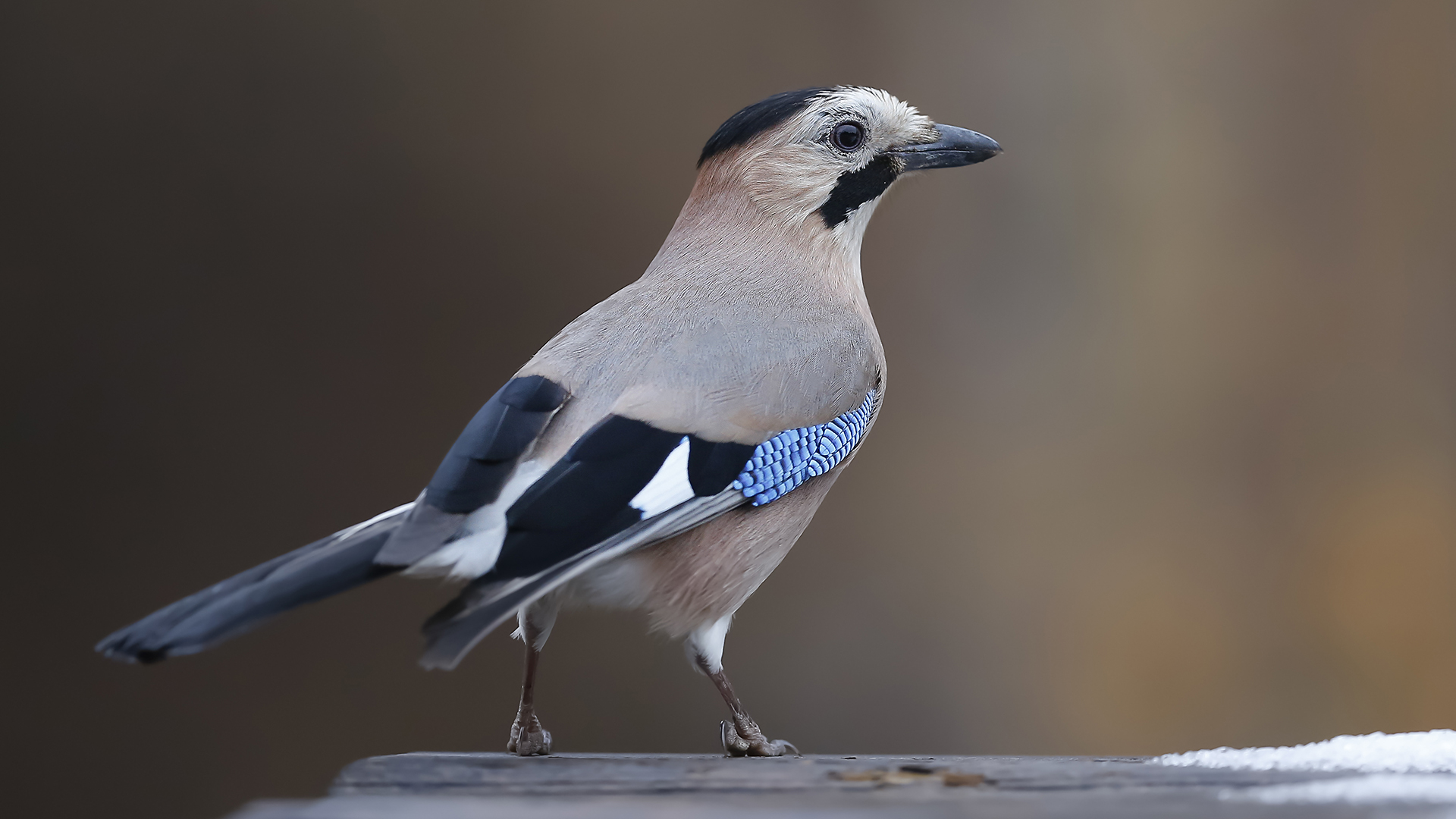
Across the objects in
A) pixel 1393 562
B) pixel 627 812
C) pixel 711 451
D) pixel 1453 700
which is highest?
pixel 711 451

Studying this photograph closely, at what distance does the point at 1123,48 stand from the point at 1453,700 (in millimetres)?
2748

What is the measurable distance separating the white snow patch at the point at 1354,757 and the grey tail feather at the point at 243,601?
1148 millimetres

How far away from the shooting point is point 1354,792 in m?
1.33

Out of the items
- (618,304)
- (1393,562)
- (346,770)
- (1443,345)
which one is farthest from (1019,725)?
(346,770)

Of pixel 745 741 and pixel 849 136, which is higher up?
pixel 849 136

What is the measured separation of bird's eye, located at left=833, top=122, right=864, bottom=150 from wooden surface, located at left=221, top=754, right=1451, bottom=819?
1199 mm

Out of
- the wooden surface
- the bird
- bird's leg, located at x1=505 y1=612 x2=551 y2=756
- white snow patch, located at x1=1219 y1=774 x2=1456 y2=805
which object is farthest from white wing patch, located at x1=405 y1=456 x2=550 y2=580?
white snow patch, located at x1=1219 y1=774 x2=1456 y2=805

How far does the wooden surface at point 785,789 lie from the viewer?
3.93 feet

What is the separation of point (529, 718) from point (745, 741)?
37 centimetres

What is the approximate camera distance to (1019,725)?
449 cm

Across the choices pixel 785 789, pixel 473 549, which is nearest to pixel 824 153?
pixel 473 549

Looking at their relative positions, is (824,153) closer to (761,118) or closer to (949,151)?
(761,118)

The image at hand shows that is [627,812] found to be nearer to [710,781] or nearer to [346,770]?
[710,781]

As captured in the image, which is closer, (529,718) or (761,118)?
(529,718)
